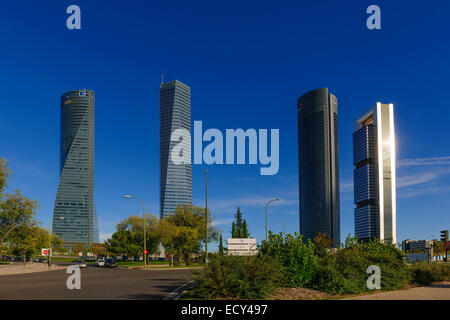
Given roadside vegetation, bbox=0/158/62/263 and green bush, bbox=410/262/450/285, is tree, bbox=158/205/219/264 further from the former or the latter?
green bush, bbox=410/262/450/285

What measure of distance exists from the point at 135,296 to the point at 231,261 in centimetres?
440

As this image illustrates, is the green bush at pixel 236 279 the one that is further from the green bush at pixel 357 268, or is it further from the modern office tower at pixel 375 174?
the modern office tower at pixel 375 174

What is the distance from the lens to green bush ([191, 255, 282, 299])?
1428cm

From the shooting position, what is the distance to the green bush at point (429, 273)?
20609 mm

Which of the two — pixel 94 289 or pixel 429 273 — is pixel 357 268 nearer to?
pixel 429 273

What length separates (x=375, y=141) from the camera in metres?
182

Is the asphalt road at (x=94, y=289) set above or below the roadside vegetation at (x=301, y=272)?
below

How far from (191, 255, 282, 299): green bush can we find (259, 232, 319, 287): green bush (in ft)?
4.08

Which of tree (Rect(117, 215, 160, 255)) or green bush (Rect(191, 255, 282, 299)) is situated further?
tree (Rect(117, 215, 160, 255))

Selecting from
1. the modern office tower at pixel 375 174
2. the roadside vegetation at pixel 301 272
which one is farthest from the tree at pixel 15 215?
the modern office tower at pixel 375 174

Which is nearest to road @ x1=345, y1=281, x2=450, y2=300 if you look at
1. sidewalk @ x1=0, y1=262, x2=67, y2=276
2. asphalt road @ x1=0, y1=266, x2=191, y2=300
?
asphalt road @ x1=0, y1=266, x2=191, y2=300

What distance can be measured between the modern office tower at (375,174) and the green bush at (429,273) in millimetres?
151178
